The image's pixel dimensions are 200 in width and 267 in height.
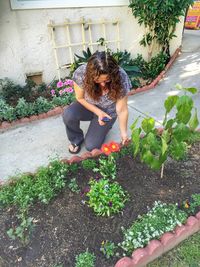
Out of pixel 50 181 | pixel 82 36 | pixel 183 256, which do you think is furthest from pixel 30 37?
pixel 183 256

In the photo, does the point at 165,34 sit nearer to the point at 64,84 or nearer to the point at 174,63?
the point at 174,63

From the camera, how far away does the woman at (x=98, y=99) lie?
2.12 m

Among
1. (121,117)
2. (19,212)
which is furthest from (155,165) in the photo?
(19,212)

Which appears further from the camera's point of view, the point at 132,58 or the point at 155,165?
the point at 132,58

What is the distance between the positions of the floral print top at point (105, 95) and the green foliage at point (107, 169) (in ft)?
1.66

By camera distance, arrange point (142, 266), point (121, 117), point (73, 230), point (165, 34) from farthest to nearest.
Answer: point (165, 34)
point (121, 117)
point (73, 230)
point (142, 266)

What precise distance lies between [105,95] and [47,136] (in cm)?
110

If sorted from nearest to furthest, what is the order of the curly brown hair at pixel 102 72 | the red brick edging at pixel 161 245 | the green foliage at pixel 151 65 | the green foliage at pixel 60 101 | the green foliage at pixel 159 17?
1. the red brick edging at pixel 161 245
2. the curly brown hair at pixel 102 72
3. the green foliage at pixel 60 101
4. the green foliage at pixel 159 17
5. the green foliage at pixel 151 65

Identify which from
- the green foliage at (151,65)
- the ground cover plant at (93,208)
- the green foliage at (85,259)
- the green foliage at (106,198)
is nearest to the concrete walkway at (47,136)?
the green foliage at (151,65)

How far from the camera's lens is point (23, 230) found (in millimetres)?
2043

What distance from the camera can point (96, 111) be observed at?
2.59 metres

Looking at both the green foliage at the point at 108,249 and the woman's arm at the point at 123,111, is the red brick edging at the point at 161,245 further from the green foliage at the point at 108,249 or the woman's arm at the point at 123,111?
the woman's arm at the point at 123,111

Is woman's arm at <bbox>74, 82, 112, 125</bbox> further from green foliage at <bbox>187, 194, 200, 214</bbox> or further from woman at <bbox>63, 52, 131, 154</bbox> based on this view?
green foliage at <bbox>187, 194, 200, 214</bbox>

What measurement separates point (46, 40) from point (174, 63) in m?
2.50
